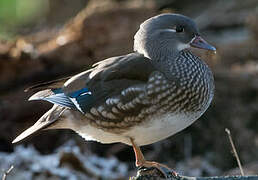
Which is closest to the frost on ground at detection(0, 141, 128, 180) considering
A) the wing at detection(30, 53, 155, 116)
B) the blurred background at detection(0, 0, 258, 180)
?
the blurred background at detection(0, 0, 258, 180)

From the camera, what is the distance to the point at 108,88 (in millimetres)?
4191

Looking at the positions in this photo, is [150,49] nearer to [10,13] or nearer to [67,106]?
[67,106]

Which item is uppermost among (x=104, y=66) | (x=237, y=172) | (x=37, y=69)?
(x=104, y=66)

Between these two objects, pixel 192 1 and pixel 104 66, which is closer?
pixel 104 66

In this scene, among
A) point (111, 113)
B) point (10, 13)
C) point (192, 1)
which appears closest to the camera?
point (111, 113)

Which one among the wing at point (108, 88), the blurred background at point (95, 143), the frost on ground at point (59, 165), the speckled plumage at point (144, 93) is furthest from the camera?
the blurred background at point (95, 143)

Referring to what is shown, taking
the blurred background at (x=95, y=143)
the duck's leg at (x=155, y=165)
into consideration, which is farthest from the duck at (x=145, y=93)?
the blurred background at (x=95, y=143)

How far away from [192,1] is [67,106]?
21.5 feet

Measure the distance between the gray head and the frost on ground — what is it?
210 cm

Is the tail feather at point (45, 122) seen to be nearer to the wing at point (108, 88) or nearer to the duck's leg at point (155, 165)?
the wing at point (108, 88)

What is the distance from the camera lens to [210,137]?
6672mm

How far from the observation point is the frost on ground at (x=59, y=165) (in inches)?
232

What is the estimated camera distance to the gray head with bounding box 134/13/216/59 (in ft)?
13.7

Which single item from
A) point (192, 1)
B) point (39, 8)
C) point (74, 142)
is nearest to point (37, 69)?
point (74, 142)
